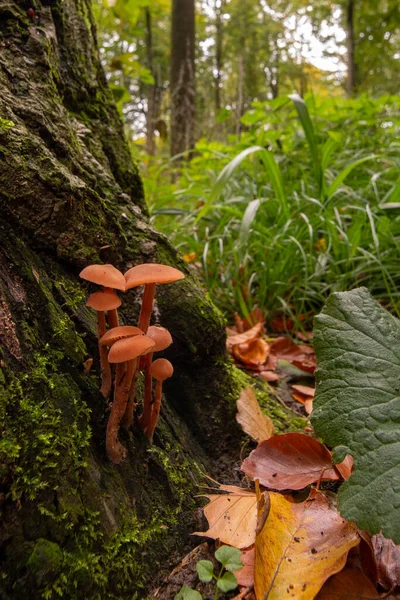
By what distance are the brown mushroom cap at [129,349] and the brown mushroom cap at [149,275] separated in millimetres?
115

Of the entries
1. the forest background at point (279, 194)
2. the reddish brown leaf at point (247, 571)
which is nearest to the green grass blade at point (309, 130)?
the forest background at point (279, 194)

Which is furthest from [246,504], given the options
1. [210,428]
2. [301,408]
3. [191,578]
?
[301,408]

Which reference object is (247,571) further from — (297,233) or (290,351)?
(297,233)

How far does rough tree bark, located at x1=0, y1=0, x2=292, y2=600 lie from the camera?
77 cm

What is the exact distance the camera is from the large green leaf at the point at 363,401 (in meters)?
0.75

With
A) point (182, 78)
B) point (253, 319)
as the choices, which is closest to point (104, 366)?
point (253, 319)

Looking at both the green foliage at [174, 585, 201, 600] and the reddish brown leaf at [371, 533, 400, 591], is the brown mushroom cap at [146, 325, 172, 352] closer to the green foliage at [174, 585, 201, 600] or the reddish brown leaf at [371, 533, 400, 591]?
the green foliage at [174, 585, 201, 600]

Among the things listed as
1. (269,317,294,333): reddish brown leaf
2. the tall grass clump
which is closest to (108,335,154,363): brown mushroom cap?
the tall grass clump

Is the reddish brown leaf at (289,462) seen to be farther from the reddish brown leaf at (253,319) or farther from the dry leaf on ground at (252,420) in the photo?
the reddish brown leaf at (253,319)

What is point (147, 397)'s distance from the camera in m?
1.04

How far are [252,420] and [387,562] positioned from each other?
51cm

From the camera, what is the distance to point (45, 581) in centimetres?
71

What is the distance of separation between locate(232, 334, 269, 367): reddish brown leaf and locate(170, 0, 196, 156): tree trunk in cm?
369

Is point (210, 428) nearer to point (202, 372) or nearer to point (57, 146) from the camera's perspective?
point (202, 372)
